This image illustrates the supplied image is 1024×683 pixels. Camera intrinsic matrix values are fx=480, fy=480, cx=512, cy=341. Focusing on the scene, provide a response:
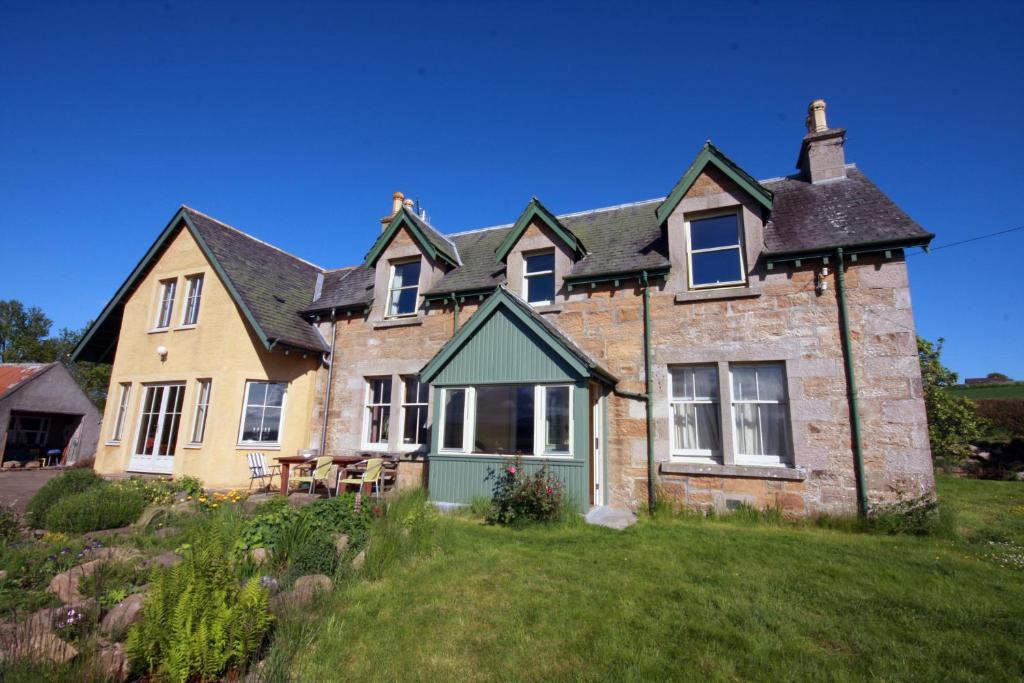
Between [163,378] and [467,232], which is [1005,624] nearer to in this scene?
[467,232]

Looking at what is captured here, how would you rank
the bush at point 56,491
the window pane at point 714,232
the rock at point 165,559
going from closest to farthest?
the rock at point 165,559 < the bush at point 56,491 < the window pane at point 714,232

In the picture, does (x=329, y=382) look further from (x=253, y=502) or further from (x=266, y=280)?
(x=253, y=502)

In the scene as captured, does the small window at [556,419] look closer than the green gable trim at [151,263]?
Yes

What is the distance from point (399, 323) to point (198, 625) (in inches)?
422

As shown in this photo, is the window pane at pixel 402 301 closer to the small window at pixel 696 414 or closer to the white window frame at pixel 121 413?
the small window at pixel 696 414

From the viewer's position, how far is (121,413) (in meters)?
15.6

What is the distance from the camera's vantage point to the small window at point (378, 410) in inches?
555

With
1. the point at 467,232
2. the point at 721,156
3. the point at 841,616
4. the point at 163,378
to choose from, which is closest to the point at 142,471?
the point at 163,378

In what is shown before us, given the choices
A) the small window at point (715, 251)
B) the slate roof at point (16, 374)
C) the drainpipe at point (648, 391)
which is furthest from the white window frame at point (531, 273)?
the slate roof at point (16, 374)

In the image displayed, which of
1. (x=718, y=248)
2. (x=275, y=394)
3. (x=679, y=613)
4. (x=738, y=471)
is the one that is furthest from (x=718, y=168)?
(x=275, y=394)

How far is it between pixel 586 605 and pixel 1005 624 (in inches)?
165

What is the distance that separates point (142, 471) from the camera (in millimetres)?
14469

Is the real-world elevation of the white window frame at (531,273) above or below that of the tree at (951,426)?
above

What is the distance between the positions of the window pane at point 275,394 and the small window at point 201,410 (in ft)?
5.29
